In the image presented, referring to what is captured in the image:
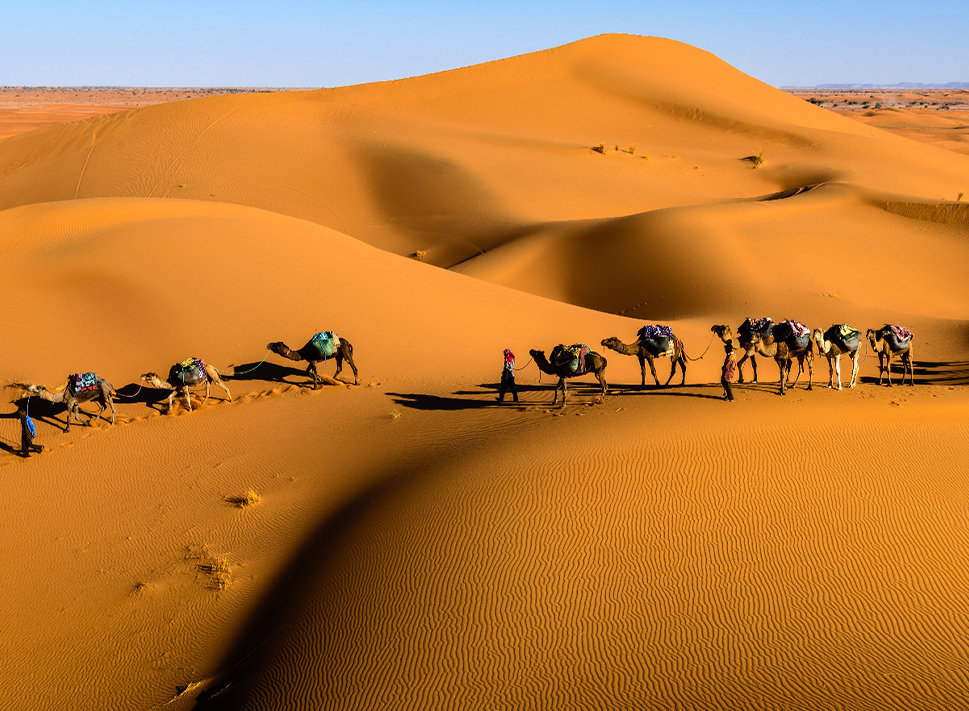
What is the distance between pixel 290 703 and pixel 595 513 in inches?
151

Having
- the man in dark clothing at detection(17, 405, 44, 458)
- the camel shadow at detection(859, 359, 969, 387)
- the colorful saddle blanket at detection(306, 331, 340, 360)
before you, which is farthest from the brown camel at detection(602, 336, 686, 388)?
the man in dark clothing at detection(17, 405, 44, 458)

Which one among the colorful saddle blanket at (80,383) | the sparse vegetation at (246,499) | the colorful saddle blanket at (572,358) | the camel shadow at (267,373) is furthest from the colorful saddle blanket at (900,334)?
the colorful saddle blanket at (80,383)

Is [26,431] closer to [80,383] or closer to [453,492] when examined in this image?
[80,383]

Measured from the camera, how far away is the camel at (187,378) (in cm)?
1356

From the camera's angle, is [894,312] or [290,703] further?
[894,312]

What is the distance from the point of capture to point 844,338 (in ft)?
47.3

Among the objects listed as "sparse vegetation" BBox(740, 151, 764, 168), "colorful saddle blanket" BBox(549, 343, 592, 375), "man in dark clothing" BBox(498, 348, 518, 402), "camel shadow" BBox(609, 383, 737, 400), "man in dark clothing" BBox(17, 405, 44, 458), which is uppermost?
"sparse vegetation" BBox(740, 151, 764, 168)

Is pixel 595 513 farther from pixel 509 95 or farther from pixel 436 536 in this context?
pixel 509 95

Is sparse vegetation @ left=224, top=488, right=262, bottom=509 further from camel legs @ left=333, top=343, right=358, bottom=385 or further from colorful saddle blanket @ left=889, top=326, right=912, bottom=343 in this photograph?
colorful saddle blanket @ left=889, top=326, right=912, bottom=343

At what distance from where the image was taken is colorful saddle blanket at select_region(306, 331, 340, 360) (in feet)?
48.0

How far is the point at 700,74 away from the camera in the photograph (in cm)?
6944

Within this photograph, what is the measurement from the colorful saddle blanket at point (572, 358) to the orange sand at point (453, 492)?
72 cm

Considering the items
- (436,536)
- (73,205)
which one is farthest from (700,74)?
(436,536)

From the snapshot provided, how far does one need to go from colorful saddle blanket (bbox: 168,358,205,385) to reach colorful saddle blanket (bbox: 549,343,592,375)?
235 inches
